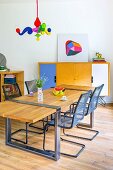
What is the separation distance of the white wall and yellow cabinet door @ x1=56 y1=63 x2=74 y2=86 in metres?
0.52

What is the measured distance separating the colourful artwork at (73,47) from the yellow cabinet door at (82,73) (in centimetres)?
44

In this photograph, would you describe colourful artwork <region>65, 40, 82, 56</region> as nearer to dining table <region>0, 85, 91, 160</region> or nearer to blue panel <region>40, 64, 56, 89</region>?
blue panel <region>40, 64, 56, 89</region>

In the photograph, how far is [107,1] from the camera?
18.8ft

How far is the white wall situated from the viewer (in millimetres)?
5885

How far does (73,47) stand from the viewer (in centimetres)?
605

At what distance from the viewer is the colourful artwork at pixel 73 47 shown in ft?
19.8

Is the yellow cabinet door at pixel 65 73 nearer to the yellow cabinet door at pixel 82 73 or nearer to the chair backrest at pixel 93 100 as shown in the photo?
the yellow cabinet door at pixel 82 73

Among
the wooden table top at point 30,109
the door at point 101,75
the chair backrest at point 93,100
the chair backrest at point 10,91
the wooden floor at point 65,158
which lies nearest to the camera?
the wooden table top at point 30,109

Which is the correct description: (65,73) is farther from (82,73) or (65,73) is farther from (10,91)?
(10,91)

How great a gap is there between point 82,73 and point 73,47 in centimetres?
79

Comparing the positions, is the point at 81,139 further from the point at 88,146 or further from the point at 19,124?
the point at 19,124

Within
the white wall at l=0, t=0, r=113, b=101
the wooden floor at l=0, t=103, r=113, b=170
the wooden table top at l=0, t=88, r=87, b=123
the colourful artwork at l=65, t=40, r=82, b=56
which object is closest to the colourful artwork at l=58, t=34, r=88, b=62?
the colourful artwork at l=65, t=40, r=82, b=56

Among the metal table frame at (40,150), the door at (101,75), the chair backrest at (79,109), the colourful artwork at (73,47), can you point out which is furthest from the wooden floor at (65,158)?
the colourful artwork at (73,47)

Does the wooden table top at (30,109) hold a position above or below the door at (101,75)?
below
